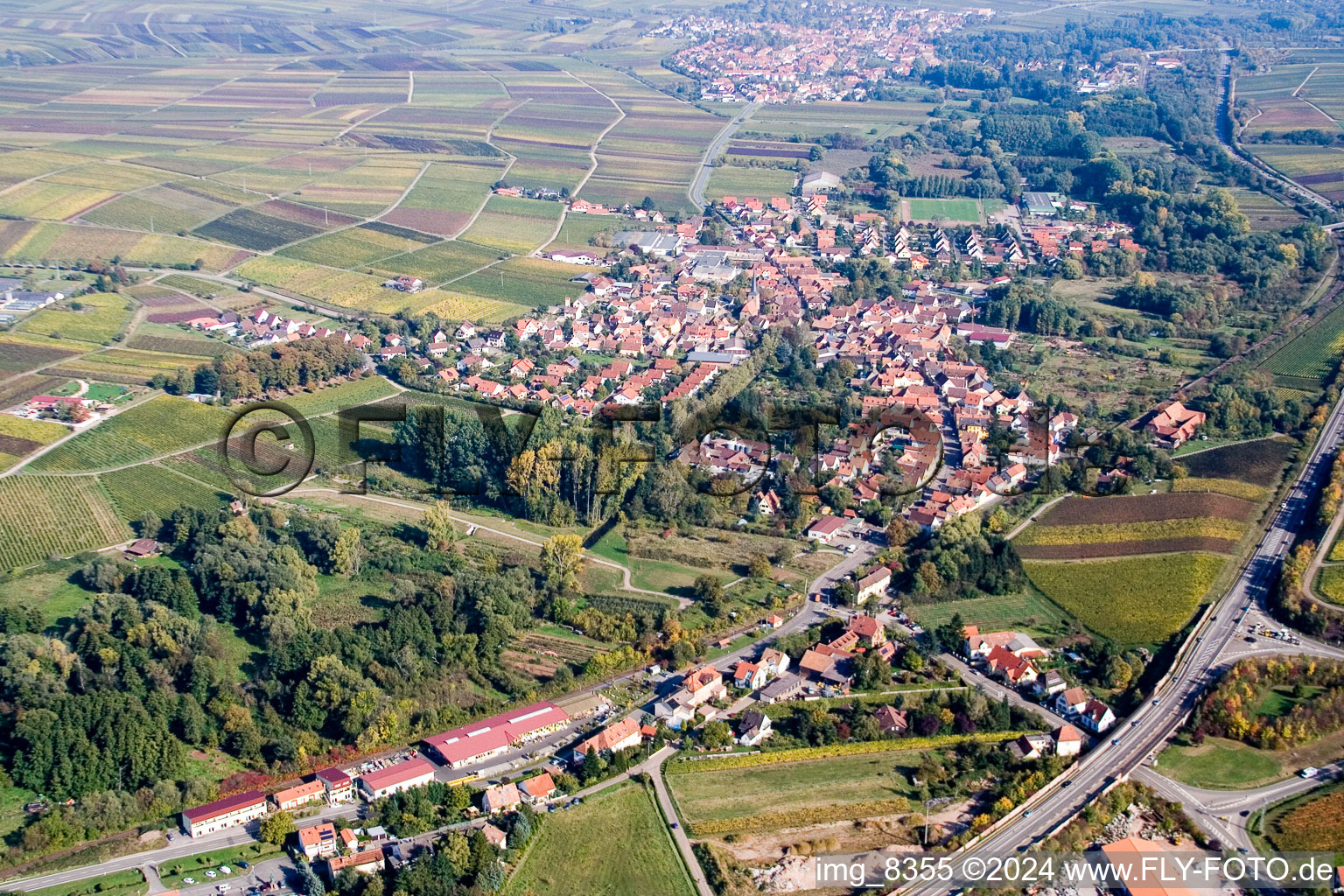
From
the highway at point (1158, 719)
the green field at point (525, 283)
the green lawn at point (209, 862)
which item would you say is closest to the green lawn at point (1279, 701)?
the highway at point (1158, 719)

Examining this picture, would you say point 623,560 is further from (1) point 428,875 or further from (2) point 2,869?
(2) point 2,869

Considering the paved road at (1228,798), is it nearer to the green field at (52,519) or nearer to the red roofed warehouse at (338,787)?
the red roofed warehouse at (338,787)

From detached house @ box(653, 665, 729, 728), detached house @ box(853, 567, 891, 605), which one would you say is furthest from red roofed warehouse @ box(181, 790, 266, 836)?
detached house @ box(853, 567, 891, 605)

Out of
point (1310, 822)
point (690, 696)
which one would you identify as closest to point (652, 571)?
point (690, 696)

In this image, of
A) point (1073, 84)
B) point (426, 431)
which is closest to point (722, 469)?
point (426, 431)

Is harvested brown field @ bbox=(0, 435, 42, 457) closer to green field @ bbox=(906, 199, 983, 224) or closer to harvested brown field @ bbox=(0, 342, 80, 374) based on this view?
harvested brown field @ bbox=(0, 342, 80, 374)
